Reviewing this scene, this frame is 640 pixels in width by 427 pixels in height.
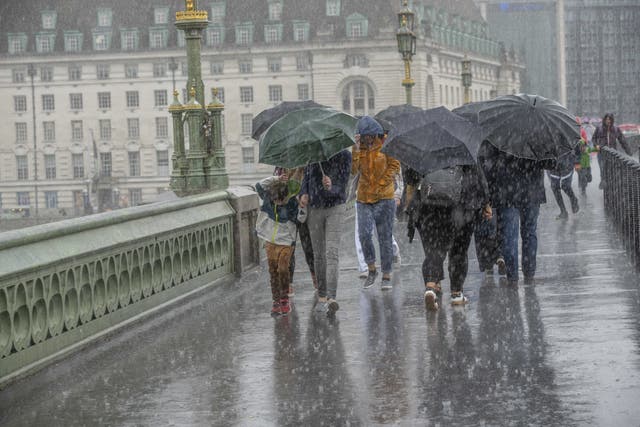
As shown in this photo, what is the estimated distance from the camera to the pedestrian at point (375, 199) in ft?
43.9

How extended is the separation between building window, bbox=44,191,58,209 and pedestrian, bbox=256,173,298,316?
4462 inches

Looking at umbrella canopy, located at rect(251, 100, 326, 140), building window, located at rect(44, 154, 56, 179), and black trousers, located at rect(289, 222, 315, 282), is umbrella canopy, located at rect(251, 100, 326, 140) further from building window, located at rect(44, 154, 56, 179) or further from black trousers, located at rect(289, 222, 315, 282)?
building window, located at rect(44, 154, 56, 179)

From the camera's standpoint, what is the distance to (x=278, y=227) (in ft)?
39.2

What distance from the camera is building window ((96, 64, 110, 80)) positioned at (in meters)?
122

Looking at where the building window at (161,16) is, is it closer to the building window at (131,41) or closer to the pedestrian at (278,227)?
the building window at (131,41)

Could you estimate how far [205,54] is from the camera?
118188 millimetres

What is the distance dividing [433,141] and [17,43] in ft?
380

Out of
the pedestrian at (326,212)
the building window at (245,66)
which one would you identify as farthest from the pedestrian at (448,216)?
the building window at (245,66)

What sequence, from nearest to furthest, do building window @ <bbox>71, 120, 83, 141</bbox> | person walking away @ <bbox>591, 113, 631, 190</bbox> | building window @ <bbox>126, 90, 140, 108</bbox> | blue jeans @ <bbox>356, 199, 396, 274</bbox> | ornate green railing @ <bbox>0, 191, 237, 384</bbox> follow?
ornate green railing @ <bbox>0, 191, 237, 384</bbox>, blue jeans @ <bbox>356, 199, 396, 274</bbox>, person walking away @ <bbox>591, 113, 631, 190</bbox>, building window @ <bbox>126, 90, 140, 108</bbox>, building window @ <bbox>71, 120, 83, 141</bbox>

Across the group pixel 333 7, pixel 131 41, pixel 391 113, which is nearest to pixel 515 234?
pixel 391 113

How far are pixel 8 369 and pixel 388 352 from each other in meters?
2.66

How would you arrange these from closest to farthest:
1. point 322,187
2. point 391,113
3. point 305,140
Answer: point 305,140, point 322,187, point 391,113

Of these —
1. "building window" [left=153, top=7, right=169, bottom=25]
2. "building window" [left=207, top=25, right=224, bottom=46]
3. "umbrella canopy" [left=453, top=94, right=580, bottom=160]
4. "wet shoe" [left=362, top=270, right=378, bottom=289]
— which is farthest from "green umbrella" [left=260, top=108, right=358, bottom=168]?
"building window" [left=153, top=7, right=169, bottom=25]

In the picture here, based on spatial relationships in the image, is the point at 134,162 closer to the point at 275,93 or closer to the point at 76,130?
the point at 76,130
